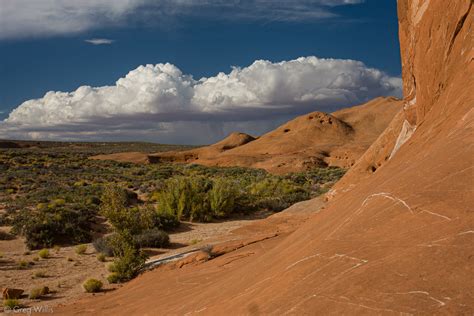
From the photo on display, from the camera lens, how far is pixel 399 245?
14.7 feet

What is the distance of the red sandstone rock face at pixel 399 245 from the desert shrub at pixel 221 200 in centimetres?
1297

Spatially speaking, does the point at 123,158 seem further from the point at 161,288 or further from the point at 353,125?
the point at 161,288

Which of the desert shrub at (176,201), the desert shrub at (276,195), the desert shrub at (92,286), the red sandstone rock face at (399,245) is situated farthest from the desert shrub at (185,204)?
the red sandstone rock face at (399,245)

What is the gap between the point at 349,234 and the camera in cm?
527

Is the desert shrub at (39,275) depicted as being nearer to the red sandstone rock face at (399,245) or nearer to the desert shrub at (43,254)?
the desert shrub at (43,254)

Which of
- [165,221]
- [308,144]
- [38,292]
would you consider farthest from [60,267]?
[308,144]

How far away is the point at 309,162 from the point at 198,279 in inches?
1840

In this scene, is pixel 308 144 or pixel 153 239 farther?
pixel 308 144

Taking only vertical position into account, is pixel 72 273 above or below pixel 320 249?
below

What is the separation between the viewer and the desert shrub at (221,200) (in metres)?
22.3

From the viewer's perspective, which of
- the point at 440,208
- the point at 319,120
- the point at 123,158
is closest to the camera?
the point at 440,208

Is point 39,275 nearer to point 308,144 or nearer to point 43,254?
point 43,254

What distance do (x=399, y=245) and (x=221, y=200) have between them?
18239mm

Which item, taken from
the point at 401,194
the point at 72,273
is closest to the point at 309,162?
Answer: the point at 72,273
